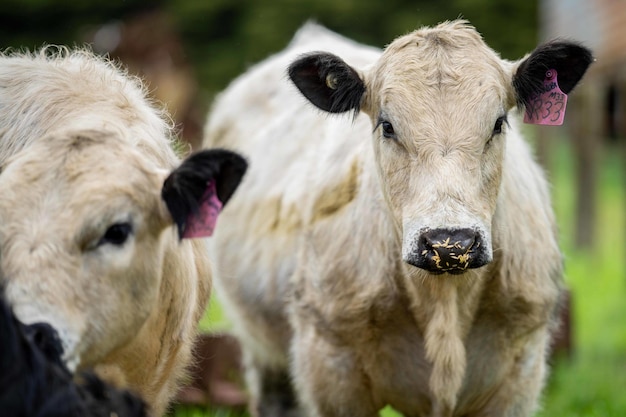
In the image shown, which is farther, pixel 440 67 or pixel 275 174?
pixel 275 174

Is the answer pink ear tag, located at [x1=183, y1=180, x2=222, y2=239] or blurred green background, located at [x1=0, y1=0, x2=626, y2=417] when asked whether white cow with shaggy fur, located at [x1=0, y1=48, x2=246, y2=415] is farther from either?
blurred green background, located at [x1=0, y1=0, x2=626, y2=417]

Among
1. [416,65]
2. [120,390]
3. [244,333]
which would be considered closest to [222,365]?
[244,333]

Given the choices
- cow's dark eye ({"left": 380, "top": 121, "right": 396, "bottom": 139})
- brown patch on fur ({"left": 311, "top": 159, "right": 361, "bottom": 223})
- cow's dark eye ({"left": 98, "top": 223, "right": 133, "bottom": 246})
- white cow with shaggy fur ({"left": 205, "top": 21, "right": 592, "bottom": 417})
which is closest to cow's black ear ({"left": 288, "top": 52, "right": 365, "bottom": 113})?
→ white cow with shaggy fur ({"left": 205, "top": 21, "right": 592, "bottom": 417})

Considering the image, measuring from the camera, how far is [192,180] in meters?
4.54

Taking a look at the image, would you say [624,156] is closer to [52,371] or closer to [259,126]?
[259,126]

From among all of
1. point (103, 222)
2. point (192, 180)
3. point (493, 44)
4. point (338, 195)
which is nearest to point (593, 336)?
point (338, 195)

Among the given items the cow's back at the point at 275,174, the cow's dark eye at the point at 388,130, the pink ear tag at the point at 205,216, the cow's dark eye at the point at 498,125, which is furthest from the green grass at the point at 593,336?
the cow's dark eye at the point at 498,125

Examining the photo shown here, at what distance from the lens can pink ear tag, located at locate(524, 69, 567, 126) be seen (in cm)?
564

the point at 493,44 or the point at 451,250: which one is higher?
the point at 493,44

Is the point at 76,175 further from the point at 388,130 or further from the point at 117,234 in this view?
the point at 388,130

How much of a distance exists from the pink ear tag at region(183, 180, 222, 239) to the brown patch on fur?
1.67m

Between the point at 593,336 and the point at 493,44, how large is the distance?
20.0 metres

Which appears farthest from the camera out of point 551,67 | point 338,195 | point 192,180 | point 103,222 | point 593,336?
point 593,336

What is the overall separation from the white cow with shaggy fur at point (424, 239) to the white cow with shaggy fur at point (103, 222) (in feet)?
3.03
